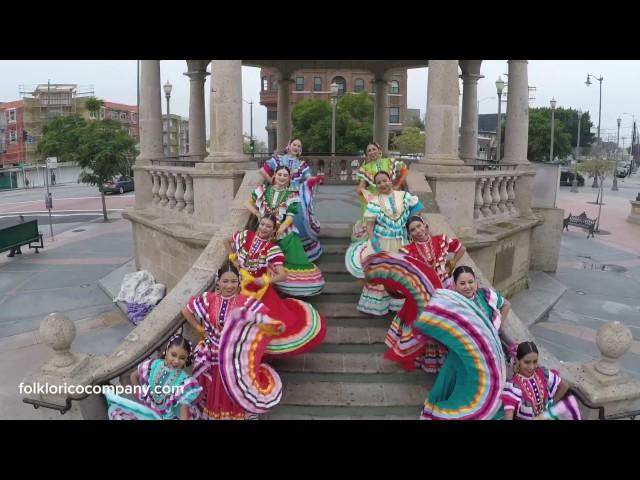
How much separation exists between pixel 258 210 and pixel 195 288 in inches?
46.0

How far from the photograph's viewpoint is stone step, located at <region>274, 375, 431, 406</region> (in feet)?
15.3

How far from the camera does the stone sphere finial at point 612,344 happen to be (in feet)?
14.3

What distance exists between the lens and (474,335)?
12.2ft

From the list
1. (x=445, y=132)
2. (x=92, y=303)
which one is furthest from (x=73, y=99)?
(x=445, y=132)

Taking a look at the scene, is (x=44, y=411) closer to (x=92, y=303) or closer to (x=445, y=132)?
(x=445, y=132)

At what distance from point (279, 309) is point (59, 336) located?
1878mm

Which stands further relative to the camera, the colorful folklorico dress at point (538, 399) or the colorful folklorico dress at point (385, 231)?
the colorful folklorico dress at point (385, 231)

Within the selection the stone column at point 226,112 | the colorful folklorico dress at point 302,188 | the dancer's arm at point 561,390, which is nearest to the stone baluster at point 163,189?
the stone column at point 226,112

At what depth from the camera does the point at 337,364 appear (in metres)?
5.18

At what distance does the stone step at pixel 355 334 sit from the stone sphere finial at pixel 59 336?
246 cm

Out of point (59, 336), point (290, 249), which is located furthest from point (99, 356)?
point (290, 249)

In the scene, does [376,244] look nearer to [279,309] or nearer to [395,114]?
[279,309]

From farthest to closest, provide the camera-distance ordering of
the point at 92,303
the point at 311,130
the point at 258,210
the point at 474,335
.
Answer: the point at 311,130 → the point at 92,303 → the point at 258,210 → the point at 474,335

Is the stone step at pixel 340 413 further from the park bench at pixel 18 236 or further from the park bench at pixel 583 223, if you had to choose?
the park bench at pixel 583 223
